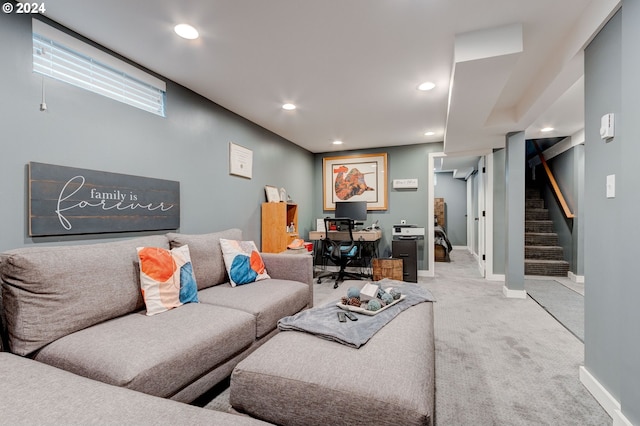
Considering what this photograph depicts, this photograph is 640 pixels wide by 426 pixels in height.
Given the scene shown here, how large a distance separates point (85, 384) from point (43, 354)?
578 millimetres

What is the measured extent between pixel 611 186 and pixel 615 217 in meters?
0.16

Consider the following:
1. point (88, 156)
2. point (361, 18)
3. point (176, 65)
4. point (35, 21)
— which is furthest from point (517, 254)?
point (35, 21)

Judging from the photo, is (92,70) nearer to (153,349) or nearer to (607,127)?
(153,349)

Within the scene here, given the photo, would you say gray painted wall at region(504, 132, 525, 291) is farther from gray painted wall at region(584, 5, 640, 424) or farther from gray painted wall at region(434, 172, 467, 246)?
gray painted wall at region(434, 172, 467, 246)

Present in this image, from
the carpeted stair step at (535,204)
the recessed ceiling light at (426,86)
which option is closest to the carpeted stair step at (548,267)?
the carpeted stair step at (535,204)

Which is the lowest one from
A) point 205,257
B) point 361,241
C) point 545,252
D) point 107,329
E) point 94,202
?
point 545,252

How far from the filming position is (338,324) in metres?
1.57

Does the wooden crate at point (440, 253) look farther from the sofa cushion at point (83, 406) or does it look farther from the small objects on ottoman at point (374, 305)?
the sofa cushion at point (83, 406)

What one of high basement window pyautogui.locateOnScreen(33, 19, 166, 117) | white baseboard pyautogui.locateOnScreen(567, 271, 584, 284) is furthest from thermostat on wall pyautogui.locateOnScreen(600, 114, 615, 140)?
white baseboard pyautogui.locateOnScreen(567, 271, 584, 284)

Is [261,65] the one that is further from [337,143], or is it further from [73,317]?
[337,143]

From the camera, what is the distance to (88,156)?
2014 millimetres

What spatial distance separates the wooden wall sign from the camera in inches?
68.9
